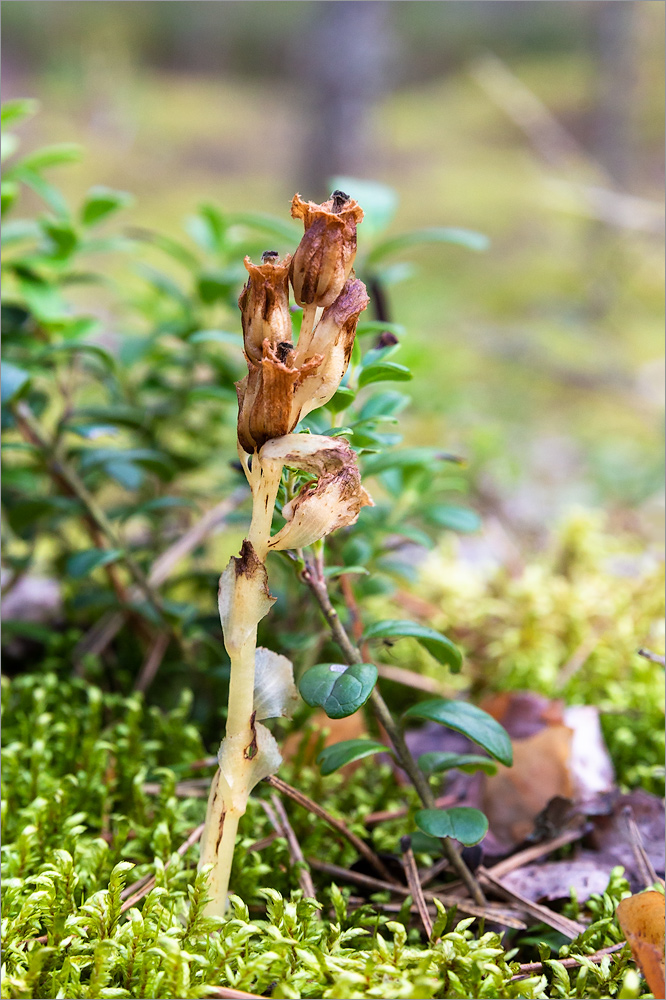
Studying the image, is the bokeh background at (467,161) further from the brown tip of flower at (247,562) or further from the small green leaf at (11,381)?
the brown tip of flower at (247,562)

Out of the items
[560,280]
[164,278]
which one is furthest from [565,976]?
[560,280]

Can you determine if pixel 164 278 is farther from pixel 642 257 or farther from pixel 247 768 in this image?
pixel 642 257

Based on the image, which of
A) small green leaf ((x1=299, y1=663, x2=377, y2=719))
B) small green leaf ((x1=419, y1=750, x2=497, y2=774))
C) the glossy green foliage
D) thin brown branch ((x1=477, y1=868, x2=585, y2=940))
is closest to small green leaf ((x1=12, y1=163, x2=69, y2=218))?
the glossy green foliage

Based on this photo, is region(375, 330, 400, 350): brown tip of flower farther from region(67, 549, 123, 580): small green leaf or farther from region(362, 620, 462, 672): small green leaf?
region(67, 549, 123, 580): small green leaf

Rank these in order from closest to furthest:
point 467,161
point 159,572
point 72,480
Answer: point 72,480
point 159,572
point 467,161

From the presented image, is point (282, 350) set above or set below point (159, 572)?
above

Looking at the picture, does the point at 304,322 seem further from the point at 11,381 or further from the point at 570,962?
the point at 570,962

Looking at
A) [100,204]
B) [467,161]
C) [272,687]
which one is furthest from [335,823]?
[467,161]
